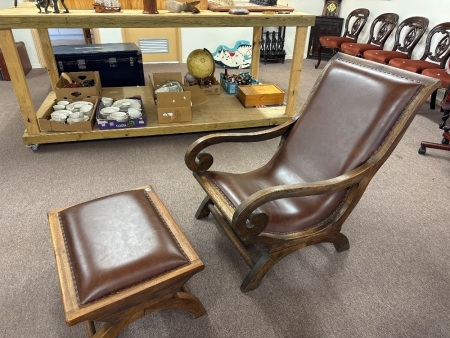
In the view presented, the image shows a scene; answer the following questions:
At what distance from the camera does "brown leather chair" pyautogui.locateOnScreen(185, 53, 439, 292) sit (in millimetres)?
1240

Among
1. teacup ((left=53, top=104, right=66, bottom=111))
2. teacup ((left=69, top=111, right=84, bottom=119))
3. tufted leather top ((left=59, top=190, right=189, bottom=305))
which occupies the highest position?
tufted leather top ((left=59, top=190, right=189, bottom=305))

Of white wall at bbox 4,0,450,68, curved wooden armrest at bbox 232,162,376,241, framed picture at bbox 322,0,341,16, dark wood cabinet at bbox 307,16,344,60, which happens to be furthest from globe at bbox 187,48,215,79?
framed picture at bbox 322,0,341,16

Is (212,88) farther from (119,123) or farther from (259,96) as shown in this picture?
(119,123)

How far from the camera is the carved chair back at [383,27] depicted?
426cm

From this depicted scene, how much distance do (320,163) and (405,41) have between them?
351 centimetres

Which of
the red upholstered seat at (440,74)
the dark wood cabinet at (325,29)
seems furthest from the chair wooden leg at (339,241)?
the dark wood cabinet at (325,29)

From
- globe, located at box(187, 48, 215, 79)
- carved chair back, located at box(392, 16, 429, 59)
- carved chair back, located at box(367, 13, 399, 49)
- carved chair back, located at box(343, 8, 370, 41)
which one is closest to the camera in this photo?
globe, located at box(187, 48, 215, 79)

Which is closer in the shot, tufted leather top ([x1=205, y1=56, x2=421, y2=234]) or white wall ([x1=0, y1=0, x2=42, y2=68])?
tufted leather top ([x1=205, y1=56, x2=421, y2=234])

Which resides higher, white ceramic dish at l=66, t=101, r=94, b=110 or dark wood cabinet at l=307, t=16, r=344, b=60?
dark wood cabinet at l=307, t=16, r=344, b=60

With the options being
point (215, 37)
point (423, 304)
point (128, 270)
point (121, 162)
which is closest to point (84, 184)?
point (121, 162)

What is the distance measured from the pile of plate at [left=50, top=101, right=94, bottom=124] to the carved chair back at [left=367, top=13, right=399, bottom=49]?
13.0 feet

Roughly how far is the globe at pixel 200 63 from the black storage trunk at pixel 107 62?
0.69 meters

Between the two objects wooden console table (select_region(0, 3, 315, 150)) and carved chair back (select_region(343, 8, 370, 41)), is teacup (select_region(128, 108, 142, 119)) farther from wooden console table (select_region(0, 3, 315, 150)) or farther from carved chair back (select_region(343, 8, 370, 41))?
carved chair back (select_region(343, 8, 370, 41))

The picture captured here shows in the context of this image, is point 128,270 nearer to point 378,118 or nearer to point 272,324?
point 272,324
